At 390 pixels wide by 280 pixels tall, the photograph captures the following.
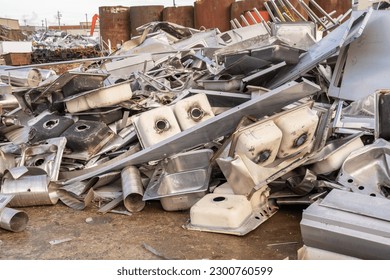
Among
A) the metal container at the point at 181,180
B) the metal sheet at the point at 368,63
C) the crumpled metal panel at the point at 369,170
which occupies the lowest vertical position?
the metal container at the point at 181,180

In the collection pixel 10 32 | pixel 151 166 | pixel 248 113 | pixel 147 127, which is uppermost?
pixel 248 113

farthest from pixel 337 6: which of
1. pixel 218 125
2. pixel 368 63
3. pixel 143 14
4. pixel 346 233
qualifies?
pixel 346 233

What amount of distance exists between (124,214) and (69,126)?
132 centimetres

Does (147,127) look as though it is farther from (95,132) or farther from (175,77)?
(175,77)

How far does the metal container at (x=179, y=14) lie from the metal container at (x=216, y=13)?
0.57 meters

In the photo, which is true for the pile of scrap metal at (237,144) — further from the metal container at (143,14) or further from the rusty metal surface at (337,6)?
the metal container at (143,14)

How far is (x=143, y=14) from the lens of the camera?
39.2 ft

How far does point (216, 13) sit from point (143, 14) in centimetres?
209

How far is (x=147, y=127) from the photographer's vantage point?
11.8 ft

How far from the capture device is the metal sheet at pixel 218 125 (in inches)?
122

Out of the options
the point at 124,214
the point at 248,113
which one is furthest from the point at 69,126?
the point at 248,113

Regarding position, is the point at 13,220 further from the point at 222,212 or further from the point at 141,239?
the point at 222,212

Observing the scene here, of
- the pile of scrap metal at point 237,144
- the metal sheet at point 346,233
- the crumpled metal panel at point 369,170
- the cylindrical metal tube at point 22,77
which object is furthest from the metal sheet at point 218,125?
the cylindrical metal tube at point 22,77

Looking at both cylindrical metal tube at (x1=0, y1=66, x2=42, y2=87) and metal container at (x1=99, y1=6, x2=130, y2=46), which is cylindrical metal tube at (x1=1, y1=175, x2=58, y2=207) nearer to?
cylindrical metal tube at (x1=0, y1=66, x2=42, y2=87)
